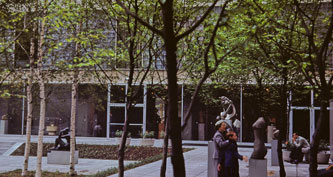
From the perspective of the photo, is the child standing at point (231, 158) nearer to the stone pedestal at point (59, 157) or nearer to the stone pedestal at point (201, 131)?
the stone pedestal at point (59, 157)

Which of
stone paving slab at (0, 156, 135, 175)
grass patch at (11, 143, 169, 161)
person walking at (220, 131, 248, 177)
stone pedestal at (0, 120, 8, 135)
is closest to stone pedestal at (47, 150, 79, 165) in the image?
stone paving slab at (0, 156, 135, 175)

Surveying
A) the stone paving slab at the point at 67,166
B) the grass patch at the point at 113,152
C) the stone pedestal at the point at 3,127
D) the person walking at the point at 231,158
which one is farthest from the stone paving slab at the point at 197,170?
the stone pedestal at the point at 3,127

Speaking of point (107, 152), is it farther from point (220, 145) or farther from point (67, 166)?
point (220, 145)

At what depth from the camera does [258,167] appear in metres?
11.0

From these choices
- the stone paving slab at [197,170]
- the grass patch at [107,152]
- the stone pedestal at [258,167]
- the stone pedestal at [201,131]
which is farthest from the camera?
Result: the stone pedestal at [201,131]

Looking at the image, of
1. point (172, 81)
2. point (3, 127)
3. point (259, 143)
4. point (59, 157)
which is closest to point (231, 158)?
point (259, 143)

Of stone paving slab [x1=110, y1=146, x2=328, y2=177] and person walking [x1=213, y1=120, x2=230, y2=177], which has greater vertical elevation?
person walking [x1=213, y1=120, x2=230, y2=177]

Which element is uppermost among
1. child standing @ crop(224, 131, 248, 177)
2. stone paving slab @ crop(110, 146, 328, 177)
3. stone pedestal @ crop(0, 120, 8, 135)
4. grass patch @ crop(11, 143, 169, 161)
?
child standing @ crop(224, 131, 248, 177)

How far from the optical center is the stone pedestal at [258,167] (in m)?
10.9

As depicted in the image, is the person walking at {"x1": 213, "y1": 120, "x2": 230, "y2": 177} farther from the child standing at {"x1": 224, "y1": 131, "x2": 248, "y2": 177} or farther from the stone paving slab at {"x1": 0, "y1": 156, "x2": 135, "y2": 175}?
the stone paving slab at {"x1": 0, "y1": 156, "x2": 135, "y2": 175}

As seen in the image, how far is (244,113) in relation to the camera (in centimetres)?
2727

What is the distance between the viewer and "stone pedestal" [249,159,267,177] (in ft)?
35.8

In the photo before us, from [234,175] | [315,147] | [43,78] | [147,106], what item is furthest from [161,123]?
[315,147]

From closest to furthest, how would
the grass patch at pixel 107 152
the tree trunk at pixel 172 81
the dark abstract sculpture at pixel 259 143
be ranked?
the tree trunk at pixel 172 81 → the dark abstract sculpture at pixel 259 143 → the grass patch at pixel 107 152
